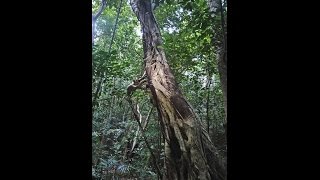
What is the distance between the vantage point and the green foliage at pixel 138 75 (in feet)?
6.34

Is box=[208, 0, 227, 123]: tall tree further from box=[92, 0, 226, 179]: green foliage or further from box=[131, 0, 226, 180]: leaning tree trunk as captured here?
box=[131, 0, 226, 180]: leaning tree trunk

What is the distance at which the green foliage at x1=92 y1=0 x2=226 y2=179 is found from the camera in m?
1.93

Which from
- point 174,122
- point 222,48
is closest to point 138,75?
point 174,122

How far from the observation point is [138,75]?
80.7 inches

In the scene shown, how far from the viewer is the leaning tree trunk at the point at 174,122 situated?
2.05 metres

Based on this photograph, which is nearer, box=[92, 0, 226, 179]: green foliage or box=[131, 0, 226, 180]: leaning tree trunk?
box=[92, 0, 226, 179]: green foliage

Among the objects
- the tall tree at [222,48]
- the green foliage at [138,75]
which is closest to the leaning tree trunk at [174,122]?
the green foliage at [138,75]

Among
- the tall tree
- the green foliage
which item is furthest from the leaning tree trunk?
the tall tree

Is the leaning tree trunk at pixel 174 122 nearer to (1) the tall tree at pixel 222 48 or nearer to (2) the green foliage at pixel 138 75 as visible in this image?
(2) the green foliage at pixel 138 75

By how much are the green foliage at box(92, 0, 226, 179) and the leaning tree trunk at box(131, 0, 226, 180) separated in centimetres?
5

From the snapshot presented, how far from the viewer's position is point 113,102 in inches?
79.1

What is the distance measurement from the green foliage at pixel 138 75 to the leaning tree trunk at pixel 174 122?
0.17 ft

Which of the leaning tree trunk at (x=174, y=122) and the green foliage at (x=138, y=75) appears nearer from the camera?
the green foliage at (x=138, y=75)
